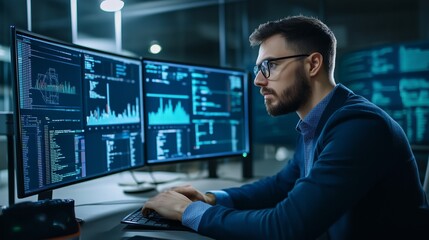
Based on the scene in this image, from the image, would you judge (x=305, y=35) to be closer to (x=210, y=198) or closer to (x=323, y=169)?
(x=323, y=169)

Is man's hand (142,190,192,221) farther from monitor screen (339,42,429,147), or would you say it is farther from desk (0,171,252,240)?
monitor screen (339,42,429,147)

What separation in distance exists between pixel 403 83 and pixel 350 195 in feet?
4.48

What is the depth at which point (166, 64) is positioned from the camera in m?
1.42

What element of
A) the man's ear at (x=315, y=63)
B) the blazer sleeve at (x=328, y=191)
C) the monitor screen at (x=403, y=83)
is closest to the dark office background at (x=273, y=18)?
the monitor screen at (x=403, y=83)

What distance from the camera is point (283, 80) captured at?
1034 millimetres

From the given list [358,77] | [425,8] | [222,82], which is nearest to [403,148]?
[222,82]

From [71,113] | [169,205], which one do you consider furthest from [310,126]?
[71,113]

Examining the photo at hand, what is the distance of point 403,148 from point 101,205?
96 cm

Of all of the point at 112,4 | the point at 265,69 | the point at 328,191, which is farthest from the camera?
the point at 112,4

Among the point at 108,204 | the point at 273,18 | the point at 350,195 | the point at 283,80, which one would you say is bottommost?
the point at 108,204

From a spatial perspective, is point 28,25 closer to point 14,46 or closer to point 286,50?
point 14,46

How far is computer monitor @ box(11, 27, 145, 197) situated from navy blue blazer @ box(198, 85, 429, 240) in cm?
45

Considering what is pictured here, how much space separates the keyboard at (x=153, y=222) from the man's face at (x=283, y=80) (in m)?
0.45

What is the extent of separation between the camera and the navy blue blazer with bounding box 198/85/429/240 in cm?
74
